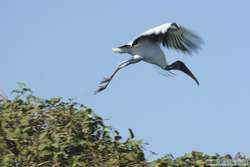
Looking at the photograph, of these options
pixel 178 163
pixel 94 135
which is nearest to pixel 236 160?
pixel 178 163

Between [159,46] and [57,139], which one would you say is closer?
[57,139]

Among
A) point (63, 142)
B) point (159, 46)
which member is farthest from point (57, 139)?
point (159, 46)

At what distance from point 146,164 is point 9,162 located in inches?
33.8

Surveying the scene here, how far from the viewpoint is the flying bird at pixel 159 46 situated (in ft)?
22.9

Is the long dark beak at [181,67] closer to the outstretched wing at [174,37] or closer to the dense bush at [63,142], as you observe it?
the outstretched wing at [174,37]

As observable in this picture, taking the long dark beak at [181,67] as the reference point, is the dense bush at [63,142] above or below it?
below

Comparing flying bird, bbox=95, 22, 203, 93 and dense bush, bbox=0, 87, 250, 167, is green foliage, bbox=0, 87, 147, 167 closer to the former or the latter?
dense bush, bbox=0, 87, 250, 167

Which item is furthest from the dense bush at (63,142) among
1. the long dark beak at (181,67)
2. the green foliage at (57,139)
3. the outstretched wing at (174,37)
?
the long dark beak at (181,67)

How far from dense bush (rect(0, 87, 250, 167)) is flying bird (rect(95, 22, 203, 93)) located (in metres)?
1.48

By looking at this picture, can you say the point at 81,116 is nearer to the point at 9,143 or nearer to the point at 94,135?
the point at 94,135

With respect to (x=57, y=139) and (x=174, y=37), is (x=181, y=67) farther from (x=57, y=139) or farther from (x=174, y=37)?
(x=57, y=139)

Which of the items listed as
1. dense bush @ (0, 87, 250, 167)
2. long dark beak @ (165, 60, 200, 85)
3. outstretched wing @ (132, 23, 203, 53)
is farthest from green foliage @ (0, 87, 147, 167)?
long dark beak @ (165, 60, 200, 85)

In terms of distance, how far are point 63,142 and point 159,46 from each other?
224 cm

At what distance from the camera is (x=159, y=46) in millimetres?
7145
